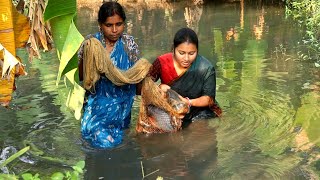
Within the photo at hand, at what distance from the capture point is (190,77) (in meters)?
4.62

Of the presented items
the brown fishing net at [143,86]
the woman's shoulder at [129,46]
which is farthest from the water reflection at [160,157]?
the woman's shoulder at [129,46]

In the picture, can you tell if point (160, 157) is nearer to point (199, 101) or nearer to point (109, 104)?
point (109, 104)

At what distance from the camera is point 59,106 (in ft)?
18.1

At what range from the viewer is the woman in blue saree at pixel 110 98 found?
4094 mm

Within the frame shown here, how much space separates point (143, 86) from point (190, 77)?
1.77 feet

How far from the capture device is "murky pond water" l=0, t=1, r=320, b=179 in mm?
3758

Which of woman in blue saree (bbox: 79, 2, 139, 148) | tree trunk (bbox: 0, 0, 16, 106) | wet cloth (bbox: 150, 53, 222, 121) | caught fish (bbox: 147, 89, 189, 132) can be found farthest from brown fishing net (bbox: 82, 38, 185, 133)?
tree trunk (bbox: 0, 0, 16, 106)

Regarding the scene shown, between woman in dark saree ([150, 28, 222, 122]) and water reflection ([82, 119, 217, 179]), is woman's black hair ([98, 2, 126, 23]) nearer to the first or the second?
woman in dark saree ([150, 28, 222, 122])

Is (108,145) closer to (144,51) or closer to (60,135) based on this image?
(60,135)

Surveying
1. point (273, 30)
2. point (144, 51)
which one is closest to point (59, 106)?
point (144, 51)

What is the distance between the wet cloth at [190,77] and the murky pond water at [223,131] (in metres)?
0.33

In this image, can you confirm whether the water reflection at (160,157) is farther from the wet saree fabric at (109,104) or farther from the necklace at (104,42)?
the necklace at (104,42)

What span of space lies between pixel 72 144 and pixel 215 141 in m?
1.21

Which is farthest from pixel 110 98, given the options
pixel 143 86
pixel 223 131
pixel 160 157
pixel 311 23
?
pixel 311 23
